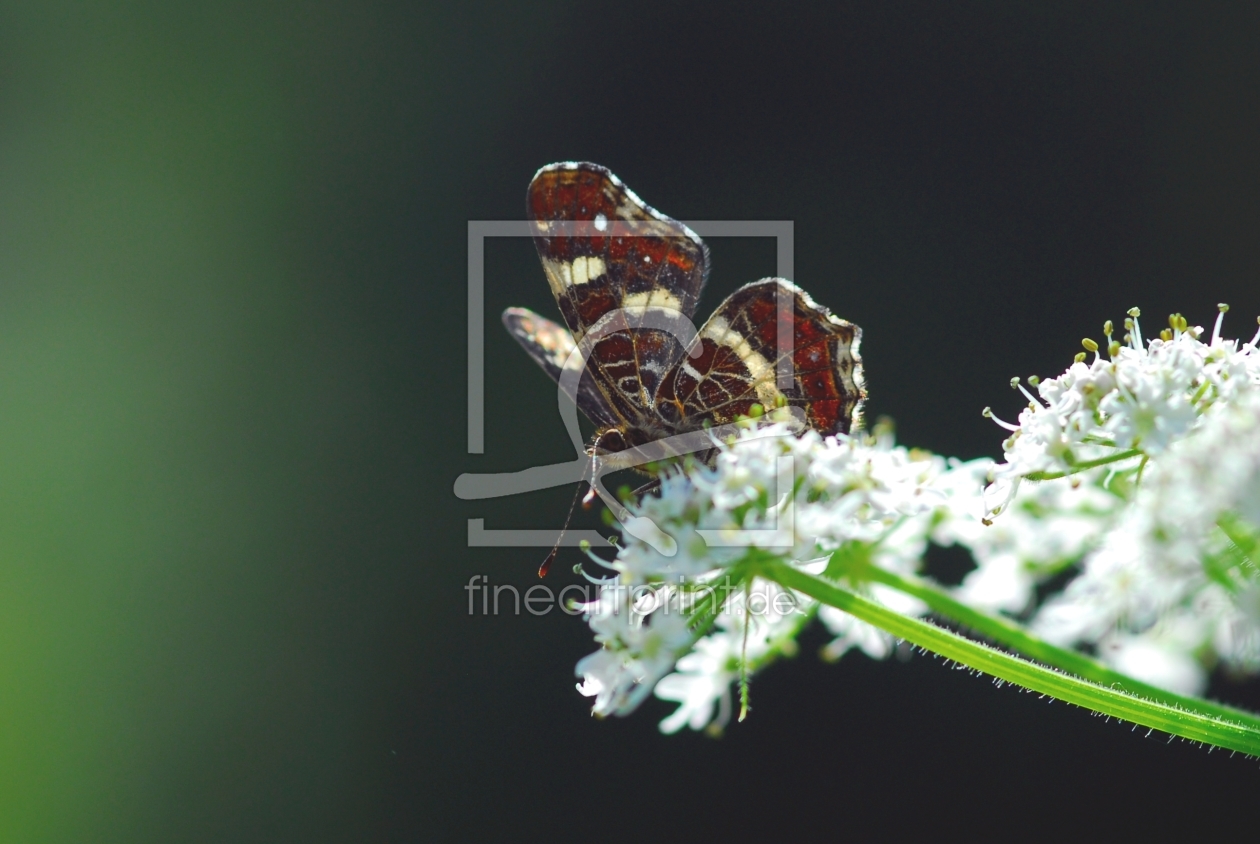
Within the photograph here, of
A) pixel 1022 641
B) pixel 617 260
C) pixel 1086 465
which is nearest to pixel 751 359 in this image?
pixel 617 260

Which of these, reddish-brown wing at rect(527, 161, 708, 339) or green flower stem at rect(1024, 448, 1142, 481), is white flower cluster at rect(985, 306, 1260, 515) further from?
reddish-brown wing at rect(527, 161, 708, 339)

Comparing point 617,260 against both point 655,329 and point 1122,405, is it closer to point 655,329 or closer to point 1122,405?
point 655,329

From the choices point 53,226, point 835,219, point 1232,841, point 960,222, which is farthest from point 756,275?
point 53,226

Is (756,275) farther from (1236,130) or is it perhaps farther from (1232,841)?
(1232,841)

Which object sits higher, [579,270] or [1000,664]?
[579,270]

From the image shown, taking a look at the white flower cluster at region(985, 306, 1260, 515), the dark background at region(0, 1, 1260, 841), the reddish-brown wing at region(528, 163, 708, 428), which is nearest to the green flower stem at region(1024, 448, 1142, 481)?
the white flower cluster at region(985, 306, 1260, 515)

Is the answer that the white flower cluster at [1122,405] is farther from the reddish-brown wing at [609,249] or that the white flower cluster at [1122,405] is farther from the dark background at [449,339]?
the dark background at [449,339]
